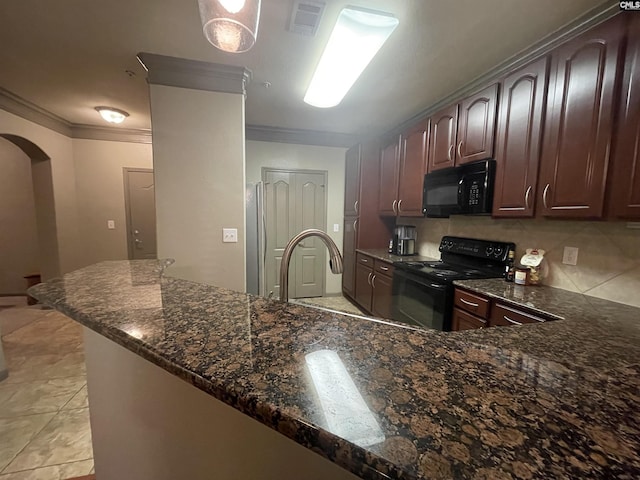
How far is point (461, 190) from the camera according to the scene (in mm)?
2158

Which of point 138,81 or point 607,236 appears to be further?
point 138,81

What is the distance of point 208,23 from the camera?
1.22 m

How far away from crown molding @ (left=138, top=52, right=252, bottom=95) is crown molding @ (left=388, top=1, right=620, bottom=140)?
1.83 metres

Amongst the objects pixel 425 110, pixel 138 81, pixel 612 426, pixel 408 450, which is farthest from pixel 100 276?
pixel 425 110

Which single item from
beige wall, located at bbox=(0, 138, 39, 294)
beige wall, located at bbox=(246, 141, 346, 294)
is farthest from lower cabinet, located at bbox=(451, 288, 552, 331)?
beige wall, located at bbox=(0, 138, 39, 294)

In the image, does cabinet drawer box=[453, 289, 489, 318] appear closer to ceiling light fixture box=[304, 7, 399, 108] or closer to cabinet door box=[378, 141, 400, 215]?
cabinet door box=[378, 141, 400, 215]

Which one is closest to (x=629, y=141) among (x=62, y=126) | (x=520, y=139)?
(x=520, y=139)

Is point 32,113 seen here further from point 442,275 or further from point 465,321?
point 465,321

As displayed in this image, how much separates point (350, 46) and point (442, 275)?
1.76 metres

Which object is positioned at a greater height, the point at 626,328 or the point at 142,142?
the point at 142,142

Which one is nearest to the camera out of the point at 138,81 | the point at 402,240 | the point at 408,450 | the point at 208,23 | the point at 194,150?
the point at 408,450

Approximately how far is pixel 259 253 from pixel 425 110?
7.73ft

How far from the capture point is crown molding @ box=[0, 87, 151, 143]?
2.75m

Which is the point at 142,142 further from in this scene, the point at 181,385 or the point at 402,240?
the point at 181,385
